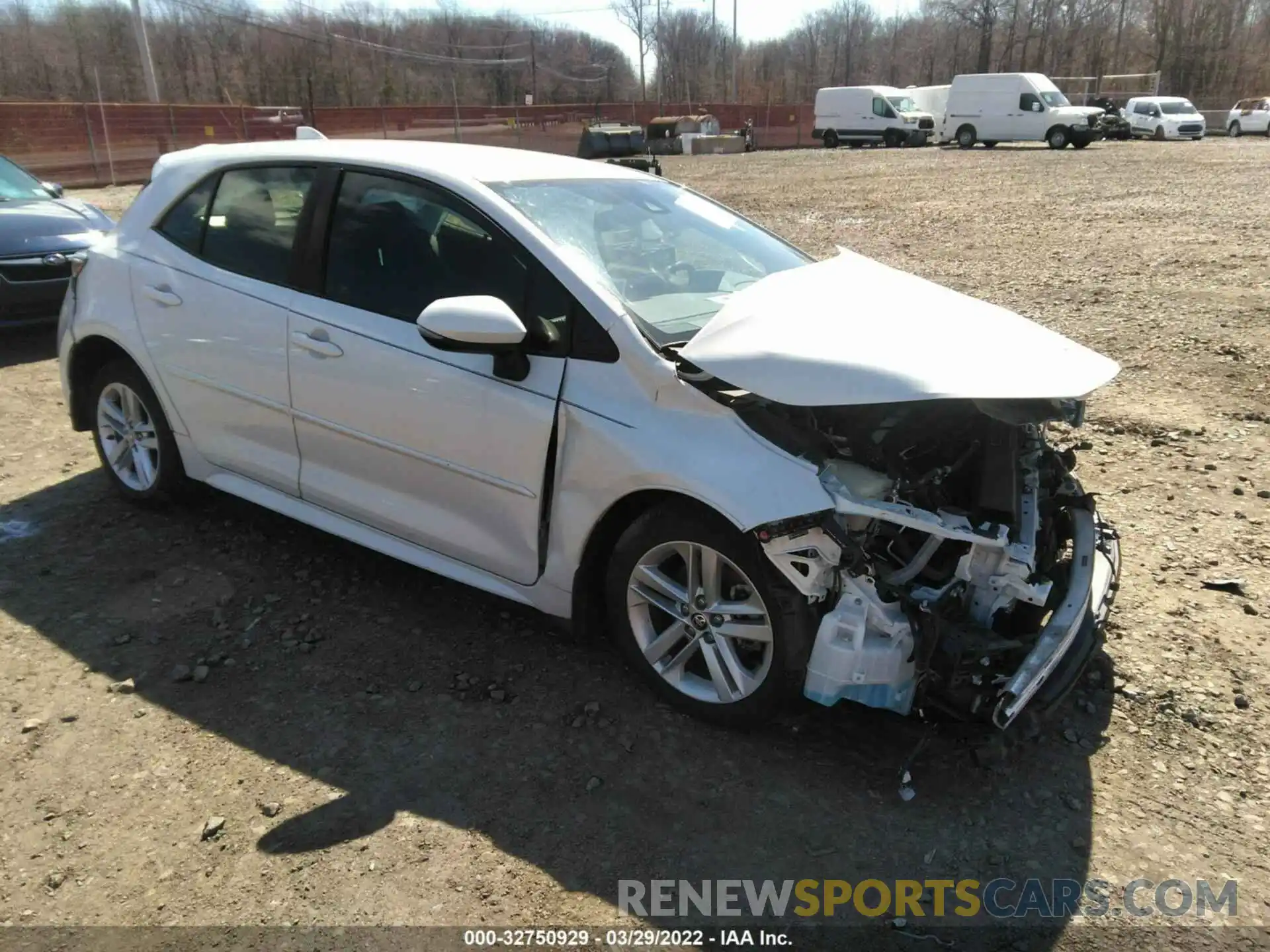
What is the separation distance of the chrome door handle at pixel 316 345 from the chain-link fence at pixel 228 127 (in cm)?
2449

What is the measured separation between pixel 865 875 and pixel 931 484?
3.85ft

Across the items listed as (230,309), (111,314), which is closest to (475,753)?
(230,309)

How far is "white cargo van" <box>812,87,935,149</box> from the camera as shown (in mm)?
40062

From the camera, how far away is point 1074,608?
282 cm

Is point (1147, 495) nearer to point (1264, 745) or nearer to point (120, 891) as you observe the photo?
point (1264, 745)

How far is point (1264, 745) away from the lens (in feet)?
9.75

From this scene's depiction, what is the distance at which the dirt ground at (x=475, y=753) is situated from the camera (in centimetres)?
250

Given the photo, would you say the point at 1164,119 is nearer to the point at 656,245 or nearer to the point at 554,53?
the point at 656,245

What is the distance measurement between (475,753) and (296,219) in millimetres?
2270

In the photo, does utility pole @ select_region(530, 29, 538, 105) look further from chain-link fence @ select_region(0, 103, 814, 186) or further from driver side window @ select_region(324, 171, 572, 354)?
driver side window @ select_region(324, 171, 572, 354)

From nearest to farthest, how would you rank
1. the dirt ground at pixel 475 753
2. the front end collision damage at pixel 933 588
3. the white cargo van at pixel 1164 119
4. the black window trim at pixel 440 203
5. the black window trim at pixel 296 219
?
the dirt ground at pixel 475 753
the front end collision damage at pixel 933 588
the black window trim at pixel 440 203
the black window trim at pixel 296 219
the white cargo van at pixel 1164 119

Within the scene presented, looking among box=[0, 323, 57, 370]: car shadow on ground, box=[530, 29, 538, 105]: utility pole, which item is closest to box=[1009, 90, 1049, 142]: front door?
box=[0, 323, 57, 370]: car shadow on ground

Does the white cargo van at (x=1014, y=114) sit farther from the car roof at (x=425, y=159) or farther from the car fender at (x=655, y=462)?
the car fender at (x=655, y=462)

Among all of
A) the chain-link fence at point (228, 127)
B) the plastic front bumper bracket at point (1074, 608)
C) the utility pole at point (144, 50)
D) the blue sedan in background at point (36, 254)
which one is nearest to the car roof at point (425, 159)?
the plastic front bumper bracket at point (1074, 608)
